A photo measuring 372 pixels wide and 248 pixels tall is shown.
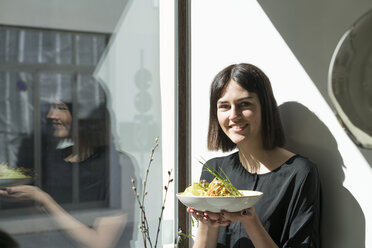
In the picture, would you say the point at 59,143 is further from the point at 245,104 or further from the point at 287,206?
the point at 287,206

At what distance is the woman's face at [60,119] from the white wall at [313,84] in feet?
2.46

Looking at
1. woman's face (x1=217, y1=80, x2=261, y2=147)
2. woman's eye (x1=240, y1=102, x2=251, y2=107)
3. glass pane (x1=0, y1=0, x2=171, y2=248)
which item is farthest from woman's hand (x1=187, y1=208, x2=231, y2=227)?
glass pane (x1=0, y1=0, x2=171, y2=248)

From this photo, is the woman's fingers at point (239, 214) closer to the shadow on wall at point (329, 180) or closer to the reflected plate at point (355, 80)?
the shadow on wall at point (329, 180)

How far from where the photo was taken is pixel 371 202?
1419 mm

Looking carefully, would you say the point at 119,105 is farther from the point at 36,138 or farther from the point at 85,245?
the point at 85,245

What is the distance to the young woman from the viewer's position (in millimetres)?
1558

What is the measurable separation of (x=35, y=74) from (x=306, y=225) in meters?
1.27

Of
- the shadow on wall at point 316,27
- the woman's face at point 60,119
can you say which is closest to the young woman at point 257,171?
the shadow on wall at point 316,27

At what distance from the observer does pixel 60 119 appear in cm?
215

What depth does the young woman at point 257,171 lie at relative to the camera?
1.56m

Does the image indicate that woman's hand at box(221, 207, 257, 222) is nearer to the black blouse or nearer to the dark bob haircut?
the black blouse

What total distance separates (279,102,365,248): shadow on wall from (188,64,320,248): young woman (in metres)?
0.05

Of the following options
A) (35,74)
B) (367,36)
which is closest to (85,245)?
(35,74)

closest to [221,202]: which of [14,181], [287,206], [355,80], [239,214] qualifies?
[239,214]
